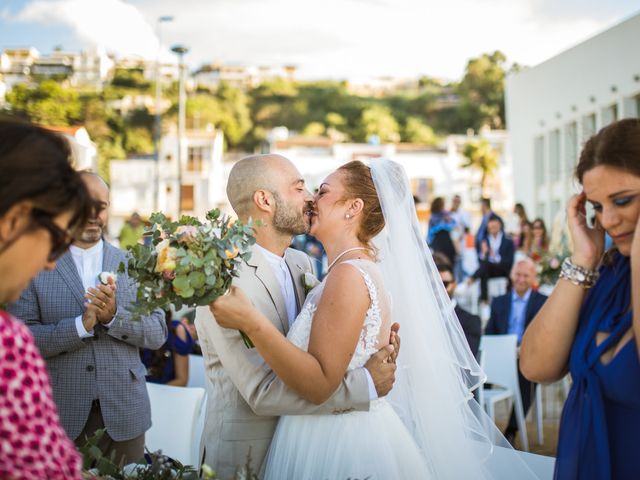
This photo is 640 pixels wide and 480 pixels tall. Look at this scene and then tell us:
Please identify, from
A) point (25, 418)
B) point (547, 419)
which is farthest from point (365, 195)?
point (547, 419)

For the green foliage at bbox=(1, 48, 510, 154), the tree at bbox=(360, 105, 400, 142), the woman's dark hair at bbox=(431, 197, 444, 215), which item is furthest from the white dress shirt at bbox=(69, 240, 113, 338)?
the tree at bbox=(360, 105, 400, 142)

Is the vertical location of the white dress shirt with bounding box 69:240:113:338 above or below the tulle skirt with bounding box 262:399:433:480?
above

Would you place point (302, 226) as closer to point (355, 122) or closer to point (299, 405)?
point (299, 405)

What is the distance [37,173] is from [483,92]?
86182 mm

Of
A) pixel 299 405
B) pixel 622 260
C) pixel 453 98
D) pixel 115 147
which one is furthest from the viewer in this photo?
pixel 453 98

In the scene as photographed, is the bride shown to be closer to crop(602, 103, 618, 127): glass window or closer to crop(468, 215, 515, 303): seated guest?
crop(468, 215, 515, 303): seated guest

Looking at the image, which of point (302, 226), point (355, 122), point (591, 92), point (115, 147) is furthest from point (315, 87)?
point (302, 226)

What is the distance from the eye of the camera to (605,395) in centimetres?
221

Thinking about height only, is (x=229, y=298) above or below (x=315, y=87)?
below

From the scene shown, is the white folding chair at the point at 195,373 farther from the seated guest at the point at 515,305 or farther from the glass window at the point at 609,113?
the glass window at the point at 609,113

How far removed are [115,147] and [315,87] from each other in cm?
3696

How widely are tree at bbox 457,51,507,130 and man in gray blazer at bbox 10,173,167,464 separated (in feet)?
256

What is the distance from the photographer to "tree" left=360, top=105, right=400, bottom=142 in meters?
77.3

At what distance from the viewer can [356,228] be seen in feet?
10.4
